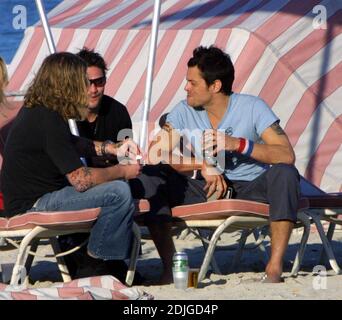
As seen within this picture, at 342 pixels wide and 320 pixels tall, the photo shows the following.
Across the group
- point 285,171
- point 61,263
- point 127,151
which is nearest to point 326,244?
point 285,171

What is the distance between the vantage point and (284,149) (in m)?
6.72

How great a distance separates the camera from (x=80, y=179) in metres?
6.21

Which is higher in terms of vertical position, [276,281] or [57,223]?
[57,223]

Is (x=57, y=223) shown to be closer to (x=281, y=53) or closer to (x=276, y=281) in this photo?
(x=276, y=281)

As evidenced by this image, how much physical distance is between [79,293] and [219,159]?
56.1 inches

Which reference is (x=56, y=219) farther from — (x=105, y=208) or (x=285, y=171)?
(x=285, y=171)

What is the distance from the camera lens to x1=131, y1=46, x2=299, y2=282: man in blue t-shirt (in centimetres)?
654

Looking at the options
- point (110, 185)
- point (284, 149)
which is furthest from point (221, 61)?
point (110, 185)

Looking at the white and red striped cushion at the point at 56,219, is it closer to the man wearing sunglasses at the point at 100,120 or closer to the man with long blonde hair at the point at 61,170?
the man with long blonde hair at the point at 61,170

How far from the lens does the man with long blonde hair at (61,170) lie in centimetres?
622

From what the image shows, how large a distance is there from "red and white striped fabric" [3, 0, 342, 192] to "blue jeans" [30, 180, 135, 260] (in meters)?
3.32

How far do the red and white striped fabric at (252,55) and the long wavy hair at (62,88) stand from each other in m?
3.17

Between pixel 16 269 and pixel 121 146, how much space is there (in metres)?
0.89

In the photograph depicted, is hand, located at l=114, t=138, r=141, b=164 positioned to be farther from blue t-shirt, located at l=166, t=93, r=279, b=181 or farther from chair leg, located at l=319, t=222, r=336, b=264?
chair leg, located at l=319, t=222, r=336, b=264
